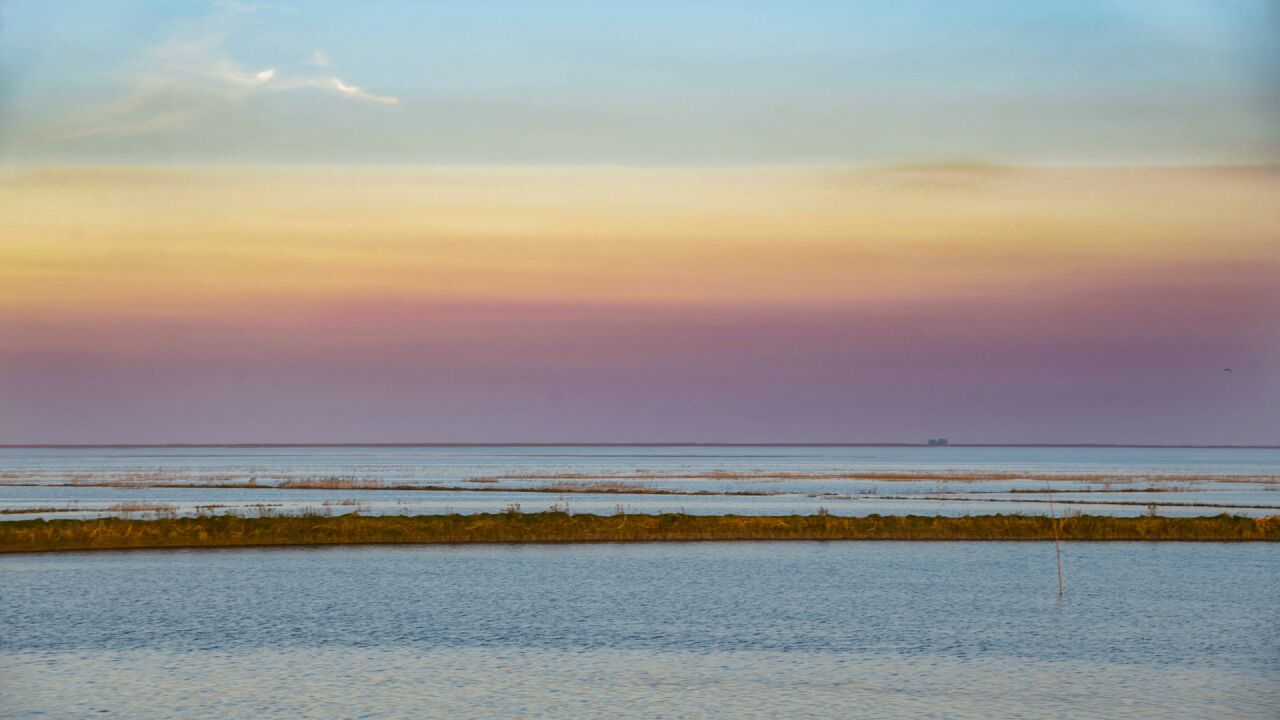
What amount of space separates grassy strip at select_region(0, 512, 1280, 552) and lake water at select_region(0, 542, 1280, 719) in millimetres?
3892

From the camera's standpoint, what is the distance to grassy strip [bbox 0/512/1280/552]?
57594 millimetres

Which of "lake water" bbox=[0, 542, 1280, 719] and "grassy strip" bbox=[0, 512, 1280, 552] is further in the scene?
"grassy strip" bbox=[0, 512, 1280, 552]

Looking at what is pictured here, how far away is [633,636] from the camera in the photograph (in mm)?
33312

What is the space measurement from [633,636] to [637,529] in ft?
90.9

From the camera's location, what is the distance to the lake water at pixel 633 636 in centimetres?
2523

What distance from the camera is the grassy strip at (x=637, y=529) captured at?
57.6 meters

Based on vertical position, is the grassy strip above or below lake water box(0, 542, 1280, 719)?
above

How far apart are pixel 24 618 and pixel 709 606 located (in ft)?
63.1

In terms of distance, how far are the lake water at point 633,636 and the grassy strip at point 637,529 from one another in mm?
3892

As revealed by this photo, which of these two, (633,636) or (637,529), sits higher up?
(637,529)

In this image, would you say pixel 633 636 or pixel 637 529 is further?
pixel 637 529

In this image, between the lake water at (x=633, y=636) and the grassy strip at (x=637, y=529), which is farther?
the grassy strip at (x=637, y=529)

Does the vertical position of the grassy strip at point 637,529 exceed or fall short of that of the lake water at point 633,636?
it exceeds it

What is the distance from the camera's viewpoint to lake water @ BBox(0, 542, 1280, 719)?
25234 millimetres
